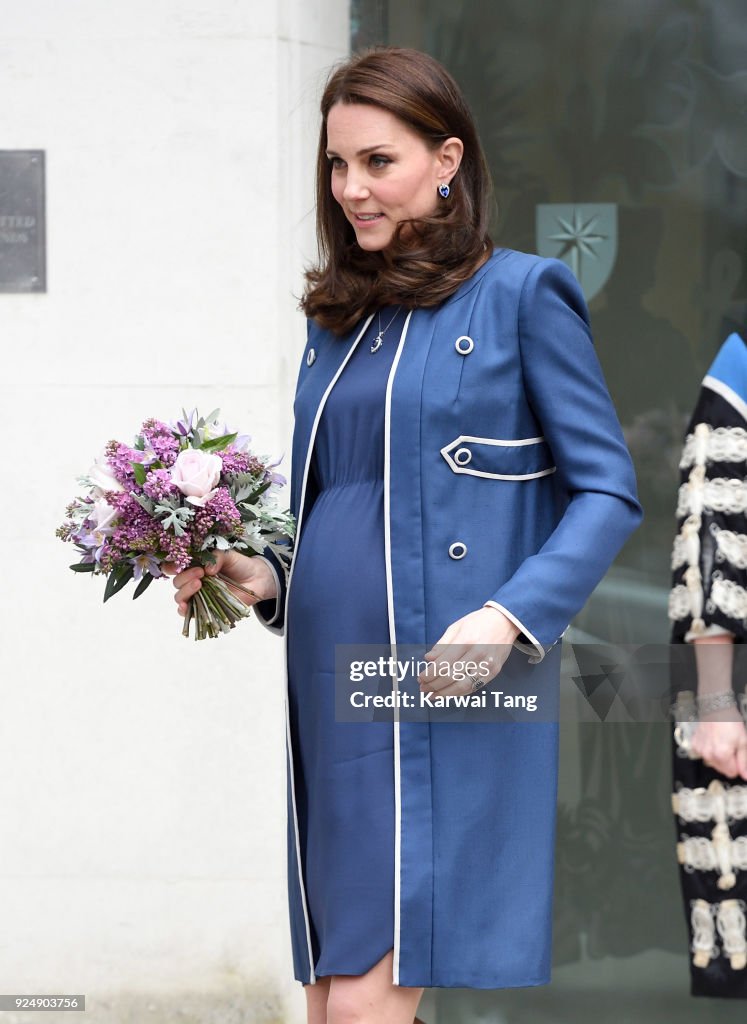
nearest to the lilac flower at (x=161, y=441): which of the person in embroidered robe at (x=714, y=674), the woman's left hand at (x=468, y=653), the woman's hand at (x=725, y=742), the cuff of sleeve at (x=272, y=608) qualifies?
the cuff of sleeve at (x=272, y=608)

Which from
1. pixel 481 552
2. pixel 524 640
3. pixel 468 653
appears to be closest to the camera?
pixel 468 653

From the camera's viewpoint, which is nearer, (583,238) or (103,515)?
(103,515)

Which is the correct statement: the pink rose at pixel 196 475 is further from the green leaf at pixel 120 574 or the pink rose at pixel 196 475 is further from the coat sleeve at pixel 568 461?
the coat sleeve at pixel 568 461

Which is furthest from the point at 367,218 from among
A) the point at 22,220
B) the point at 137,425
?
the point at 22,220

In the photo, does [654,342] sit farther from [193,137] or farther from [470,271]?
[470,271]

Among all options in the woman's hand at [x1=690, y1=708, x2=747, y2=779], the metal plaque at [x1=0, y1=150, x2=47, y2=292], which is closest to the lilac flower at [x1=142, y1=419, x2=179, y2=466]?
the woman's hand at [x1=690, y1=708, x2=747, y2=779]

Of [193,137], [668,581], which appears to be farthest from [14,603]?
[668,581]

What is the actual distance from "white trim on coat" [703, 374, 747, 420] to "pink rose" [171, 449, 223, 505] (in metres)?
1.15

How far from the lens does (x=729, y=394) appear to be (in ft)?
10.3

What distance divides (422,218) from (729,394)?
909mm

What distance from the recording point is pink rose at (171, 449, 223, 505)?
2445 mm

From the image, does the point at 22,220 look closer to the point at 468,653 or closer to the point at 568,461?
the point at 568,461

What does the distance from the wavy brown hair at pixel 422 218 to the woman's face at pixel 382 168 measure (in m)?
0.02

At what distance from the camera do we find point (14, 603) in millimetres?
4285
